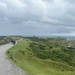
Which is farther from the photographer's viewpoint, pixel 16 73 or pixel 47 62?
pixel 47 62

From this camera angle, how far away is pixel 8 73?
2966 centimetres

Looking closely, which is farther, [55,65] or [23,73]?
[55,65]

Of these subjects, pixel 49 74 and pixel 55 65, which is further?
pixel 55 65

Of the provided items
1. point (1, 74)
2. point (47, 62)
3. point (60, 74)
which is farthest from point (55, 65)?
point (1, 74)

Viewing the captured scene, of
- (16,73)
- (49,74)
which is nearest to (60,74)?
(49,74)

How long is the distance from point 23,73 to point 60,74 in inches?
208

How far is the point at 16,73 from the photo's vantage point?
29.6 meters

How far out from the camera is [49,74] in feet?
99.1

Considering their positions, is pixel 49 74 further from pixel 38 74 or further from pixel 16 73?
pixel 16 73

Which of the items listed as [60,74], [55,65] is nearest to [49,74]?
[60,74]

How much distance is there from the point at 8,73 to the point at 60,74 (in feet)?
24.0

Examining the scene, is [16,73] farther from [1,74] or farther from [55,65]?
[55,65]

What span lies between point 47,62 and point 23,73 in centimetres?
2041

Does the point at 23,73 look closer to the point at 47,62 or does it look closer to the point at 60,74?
the point at 60,74
